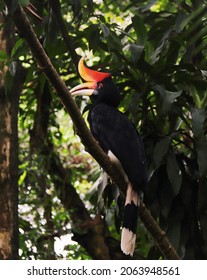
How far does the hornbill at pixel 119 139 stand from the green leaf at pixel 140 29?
11.1 inches

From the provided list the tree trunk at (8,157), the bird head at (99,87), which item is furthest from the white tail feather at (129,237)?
the tree trunk at (8,157)

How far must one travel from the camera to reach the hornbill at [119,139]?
1.94m

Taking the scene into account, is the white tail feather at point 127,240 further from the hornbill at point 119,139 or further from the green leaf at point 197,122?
the green leaf at point 197,122

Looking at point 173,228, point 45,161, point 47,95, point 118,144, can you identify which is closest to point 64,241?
point 45,161

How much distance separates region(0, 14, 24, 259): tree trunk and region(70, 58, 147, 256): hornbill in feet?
1.22

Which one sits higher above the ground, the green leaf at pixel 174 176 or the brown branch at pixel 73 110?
the brown branch at pixel 73 110

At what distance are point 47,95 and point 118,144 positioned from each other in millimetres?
1205

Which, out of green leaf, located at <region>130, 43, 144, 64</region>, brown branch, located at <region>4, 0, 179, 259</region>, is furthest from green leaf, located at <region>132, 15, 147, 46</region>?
brown branch, located at <region>4, 0, 179, 259</region>

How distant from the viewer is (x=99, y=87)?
232 cm

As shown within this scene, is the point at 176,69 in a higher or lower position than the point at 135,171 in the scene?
higher

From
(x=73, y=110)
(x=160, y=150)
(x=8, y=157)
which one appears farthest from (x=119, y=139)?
(x=8, y=157)
